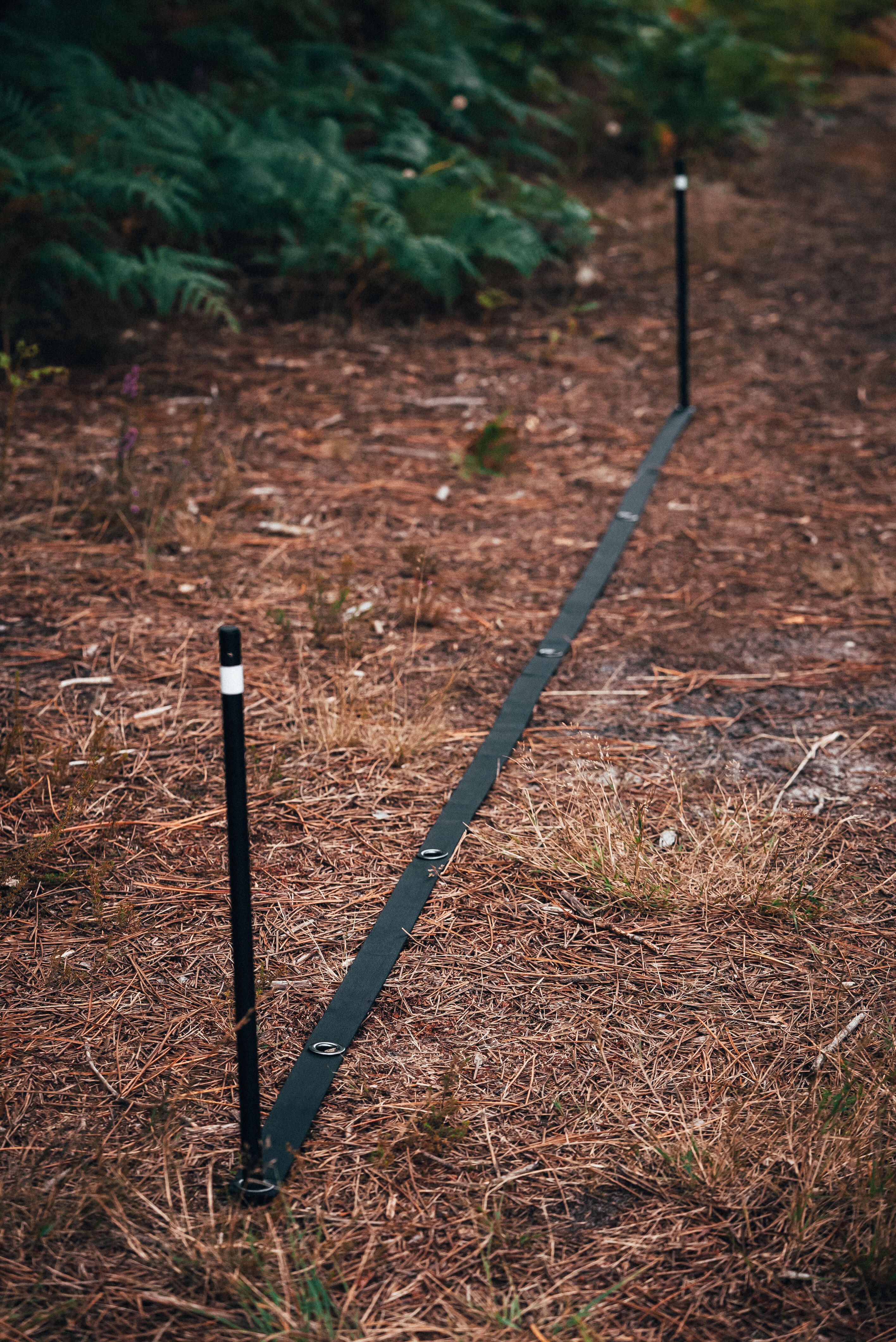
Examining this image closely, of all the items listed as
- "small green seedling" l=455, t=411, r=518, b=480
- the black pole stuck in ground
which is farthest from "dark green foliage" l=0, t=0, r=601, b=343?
the black pole stuck in ground

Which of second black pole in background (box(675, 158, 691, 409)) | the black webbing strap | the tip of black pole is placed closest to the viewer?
the tip of black pole

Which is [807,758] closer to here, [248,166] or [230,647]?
[230,647]

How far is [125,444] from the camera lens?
374cm

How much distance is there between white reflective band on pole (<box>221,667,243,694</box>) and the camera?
4.99 ft

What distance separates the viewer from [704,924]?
89.7 inches

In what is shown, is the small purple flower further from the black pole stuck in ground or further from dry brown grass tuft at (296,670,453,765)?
the black pole stuck in ground

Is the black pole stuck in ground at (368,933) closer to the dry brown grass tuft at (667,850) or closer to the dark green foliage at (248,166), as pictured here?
the dry brown grass tuft at (667,850)

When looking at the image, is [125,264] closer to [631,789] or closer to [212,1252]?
[631,789]

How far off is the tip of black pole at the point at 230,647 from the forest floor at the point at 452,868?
0.80m

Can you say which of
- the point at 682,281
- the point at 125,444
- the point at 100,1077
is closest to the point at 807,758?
the point at 100,1077

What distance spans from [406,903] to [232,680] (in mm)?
915

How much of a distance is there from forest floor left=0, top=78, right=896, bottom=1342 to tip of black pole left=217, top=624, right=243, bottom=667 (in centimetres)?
80

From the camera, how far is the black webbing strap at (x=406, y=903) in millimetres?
1812

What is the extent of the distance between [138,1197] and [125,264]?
3.92m
